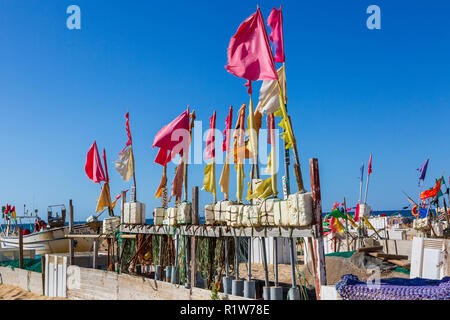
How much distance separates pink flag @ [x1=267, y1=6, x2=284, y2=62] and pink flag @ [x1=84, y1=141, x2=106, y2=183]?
31.2 feet

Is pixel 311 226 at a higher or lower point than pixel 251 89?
lower

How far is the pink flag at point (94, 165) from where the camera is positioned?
55.8 ft

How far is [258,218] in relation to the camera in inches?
379

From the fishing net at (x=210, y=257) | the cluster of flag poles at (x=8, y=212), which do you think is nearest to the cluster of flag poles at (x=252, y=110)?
the fishing net at (x=210, y=257)

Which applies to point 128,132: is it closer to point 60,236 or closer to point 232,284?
point 232,284

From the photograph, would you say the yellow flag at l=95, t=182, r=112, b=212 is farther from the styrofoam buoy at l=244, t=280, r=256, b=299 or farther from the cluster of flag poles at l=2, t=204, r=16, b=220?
the cluster of flag poles at l=2, t=204, r=16, b=220

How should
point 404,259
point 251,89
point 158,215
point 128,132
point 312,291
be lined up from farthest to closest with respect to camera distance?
point 128,132
point 404,259
point 158,215
point 312,291
point 251,89

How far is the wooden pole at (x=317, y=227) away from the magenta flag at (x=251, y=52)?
2.12 m

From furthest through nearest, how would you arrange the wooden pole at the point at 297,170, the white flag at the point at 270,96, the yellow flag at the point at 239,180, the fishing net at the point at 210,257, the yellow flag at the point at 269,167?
the fishing net at the point at 210,257, the yellow flag at the point at 239,180, the yellow flag at the point at 269,167, the white flag at the point at 270,96, the wooden pole at the point at 297,170

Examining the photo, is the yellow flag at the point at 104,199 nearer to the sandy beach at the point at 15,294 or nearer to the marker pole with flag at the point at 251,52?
the sandy beach at the point at 15,294

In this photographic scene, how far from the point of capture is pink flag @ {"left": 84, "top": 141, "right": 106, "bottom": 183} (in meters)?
17.0
